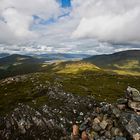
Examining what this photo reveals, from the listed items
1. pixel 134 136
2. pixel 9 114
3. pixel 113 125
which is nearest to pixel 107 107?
pixel 113 125

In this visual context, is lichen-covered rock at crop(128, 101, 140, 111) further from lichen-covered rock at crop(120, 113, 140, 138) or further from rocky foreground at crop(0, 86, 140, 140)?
lichen-covered rock at crop(120, 113, 140, 138)

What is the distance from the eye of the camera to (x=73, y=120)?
7025cm

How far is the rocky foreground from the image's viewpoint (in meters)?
56.8

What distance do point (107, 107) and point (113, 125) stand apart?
18.8ft

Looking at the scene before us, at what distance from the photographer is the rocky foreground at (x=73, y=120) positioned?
56750 millimetres

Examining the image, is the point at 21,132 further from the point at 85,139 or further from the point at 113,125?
the point at 113,125

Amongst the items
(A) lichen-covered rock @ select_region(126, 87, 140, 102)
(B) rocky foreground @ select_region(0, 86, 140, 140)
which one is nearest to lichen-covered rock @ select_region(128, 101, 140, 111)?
(B) rocky foreground @ select_region(0, 86, 140, 140)

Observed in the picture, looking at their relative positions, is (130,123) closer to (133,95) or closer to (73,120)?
(133,95)

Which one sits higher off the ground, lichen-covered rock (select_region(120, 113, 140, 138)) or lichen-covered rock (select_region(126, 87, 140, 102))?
lichen-covered rock (select_region(126, 87, 140, 102))

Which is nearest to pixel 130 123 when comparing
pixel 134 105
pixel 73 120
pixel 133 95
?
pixel 134 105

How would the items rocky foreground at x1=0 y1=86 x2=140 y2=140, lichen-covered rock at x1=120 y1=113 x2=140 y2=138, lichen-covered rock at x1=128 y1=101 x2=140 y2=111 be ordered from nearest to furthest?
lichen-covered rock at x1=120 y1=113 x2=140 y2=138 < rocky foreground at x1=0 y1=86 x2=140 y2=140 < lichen-covered rock at x1=128 y1=101 x2=140 y2=111

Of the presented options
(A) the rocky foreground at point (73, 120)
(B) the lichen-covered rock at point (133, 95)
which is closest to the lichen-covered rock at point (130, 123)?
(A) the rocky foreground at point (73, 120)

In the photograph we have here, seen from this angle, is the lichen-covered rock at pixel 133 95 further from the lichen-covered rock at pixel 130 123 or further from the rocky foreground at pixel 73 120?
the lichen-covered rock at pixel 130 123

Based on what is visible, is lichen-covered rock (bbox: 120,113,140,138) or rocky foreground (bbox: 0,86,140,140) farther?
rocky foreground (bbox: 0,86,140,140)
